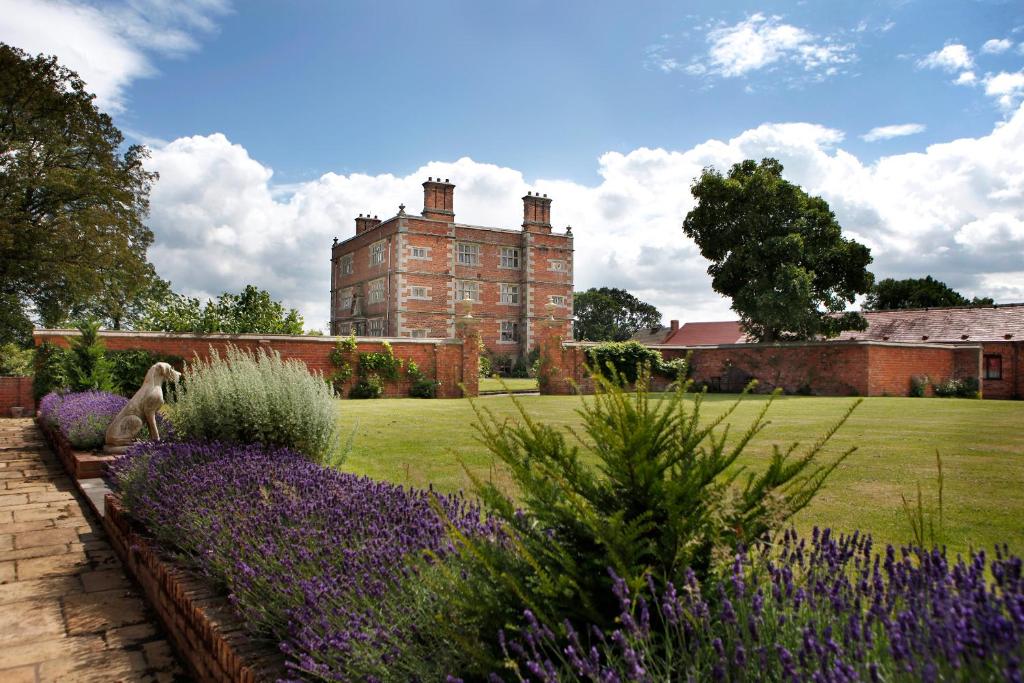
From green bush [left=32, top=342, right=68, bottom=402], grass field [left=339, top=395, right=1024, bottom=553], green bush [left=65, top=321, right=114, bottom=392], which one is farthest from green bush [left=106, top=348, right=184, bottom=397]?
grass field [left=339, top=395, right=1024, bottom=553]

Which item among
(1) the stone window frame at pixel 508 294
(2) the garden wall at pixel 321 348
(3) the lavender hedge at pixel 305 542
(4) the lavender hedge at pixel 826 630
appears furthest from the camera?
(1) the stone window frame at pixel 508 294

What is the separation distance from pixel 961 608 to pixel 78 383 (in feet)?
56.4

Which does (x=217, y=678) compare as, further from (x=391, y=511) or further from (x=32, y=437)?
(x=32, y=437)

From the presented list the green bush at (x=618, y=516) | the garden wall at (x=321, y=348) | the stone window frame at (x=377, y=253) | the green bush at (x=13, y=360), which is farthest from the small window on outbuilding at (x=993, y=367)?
the green bush at (x=13, y=360)

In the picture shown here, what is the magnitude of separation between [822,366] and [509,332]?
2163cm

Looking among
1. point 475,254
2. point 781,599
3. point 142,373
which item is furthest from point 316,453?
point 475,254

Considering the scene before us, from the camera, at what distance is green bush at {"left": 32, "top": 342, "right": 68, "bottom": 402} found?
56.3 ft

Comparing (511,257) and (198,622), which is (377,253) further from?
(198,622)

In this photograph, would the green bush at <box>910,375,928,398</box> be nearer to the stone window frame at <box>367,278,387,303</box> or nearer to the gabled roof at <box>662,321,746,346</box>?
the stone window frame at <box>367,278,387,303</box>

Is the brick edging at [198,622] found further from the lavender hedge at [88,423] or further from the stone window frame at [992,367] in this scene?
the stone window frame at [992,367]

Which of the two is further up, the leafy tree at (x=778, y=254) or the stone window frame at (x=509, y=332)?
the leafy tree at (x=778, y=254)

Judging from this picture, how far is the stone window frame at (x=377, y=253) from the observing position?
41.1m

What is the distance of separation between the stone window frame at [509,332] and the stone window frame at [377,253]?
8.71 m

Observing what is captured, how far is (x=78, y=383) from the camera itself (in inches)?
583
